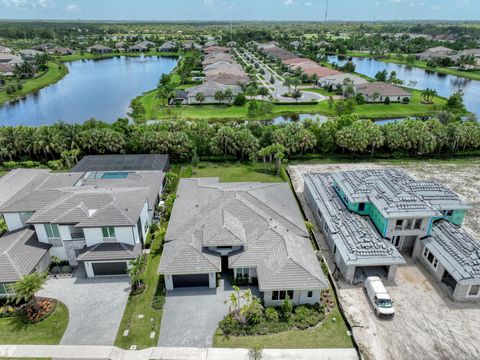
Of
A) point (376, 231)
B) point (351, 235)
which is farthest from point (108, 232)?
point (376, 231)

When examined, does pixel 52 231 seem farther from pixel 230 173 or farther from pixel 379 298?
pixel 379 298

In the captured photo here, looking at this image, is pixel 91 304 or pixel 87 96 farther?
pixel 87 96

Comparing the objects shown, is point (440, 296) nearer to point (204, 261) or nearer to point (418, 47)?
point (204, 261)

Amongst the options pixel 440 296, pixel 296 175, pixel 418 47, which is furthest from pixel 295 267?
pixel 418 47

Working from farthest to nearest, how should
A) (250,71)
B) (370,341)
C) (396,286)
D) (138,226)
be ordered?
(250,71) → (138,226) → (396,286) → (370,341)

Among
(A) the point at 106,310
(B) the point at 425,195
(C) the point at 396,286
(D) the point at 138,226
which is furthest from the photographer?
(B) the point at 425,195
